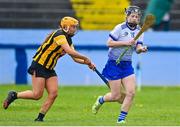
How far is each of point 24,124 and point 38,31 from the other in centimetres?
1464

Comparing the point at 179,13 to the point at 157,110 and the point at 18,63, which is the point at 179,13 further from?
the point at 157,110

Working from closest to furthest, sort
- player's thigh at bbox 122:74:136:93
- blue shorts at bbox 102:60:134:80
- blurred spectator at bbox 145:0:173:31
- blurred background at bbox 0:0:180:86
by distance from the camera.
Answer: player's thigh at bbox 122:74:136:93, blue shorts at bbox 102:60:134:80, blurred background at bbox 0:0:180:86, blurred spectator at bbox 145:0:173:31

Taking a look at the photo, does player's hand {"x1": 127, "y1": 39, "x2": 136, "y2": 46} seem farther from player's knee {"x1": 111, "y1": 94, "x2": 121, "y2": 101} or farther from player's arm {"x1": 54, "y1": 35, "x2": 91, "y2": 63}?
player's knee {"x1": 111, "y1": 94, "x2": 121, "y2": 101}

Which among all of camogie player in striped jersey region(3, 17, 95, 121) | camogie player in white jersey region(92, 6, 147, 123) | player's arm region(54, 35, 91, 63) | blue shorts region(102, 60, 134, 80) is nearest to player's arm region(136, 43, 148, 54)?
camogie player in white jersey region(92, 6, 147, 123)

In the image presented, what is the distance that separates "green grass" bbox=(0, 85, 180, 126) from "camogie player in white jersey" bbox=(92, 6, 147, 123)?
447mm

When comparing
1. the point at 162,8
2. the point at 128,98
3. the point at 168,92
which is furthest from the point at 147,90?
the point at 128,98

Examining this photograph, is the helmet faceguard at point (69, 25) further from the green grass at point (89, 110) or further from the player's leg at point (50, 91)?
the green grass at point (89, 110)

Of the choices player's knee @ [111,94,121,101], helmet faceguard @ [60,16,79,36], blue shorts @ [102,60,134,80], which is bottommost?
player's knee @ [111,94,121,101]

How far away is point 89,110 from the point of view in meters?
18.5

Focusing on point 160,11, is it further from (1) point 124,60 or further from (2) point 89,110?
(1) point 124,60

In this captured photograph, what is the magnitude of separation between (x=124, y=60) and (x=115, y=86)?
0.50 meters

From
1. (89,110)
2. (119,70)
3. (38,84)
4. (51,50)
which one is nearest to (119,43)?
(119,70)

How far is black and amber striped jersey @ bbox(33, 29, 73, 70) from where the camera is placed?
15023 mm

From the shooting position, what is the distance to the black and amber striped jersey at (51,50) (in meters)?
15.0
